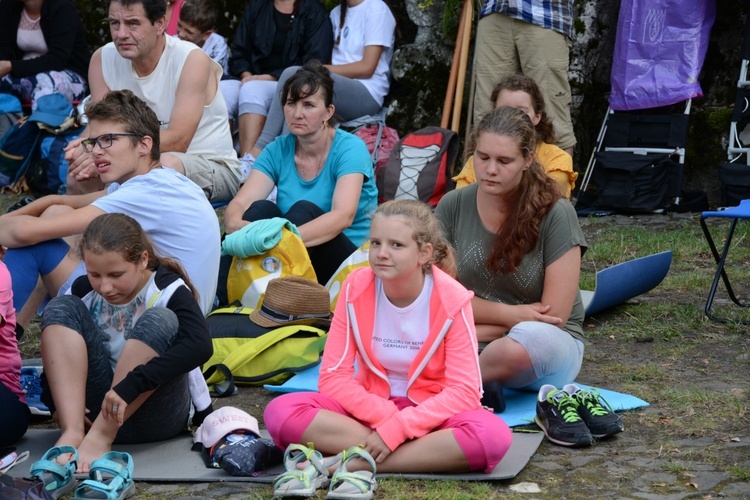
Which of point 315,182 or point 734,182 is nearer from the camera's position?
point 315,182

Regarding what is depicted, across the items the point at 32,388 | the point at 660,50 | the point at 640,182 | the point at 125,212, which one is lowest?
the point at 32,388

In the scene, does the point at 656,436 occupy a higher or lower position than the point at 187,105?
lower

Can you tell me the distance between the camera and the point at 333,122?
204 inches

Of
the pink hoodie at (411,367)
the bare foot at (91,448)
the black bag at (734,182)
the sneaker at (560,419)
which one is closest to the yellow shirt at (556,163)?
the sneaker at (560,419)

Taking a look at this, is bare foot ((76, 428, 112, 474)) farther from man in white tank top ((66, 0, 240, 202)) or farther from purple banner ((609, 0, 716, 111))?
purple banner ((609, 0, 716, 111))

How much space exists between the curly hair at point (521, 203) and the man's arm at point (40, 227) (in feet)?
4.78

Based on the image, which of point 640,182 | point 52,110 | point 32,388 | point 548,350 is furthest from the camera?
point 52,110

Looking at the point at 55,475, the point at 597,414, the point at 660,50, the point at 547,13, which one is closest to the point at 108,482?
the point at 55,475

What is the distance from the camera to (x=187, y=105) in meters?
4.91

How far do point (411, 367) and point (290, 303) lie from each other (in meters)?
1.20

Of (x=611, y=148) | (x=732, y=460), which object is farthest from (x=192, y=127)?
(x=611, y=148)

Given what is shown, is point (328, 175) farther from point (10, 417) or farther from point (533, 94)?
point (10, 417)

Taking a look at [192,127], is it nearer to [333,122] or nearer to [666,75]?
[333,122]

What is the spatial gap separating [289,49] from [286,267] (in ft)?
10.1
